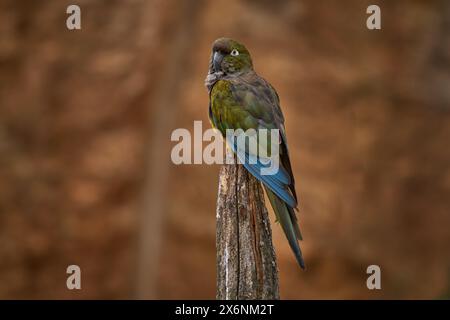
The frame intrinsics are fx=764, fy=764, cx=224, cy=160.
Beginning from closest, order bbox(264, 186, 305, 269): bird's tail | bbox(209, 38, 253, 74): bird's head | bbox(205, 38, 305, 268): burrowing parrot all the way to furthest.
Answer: bbox(264, 186, 305, 269): bird's tail → bbox(205, 38, 305, 268): burrowing parrot → bbox(209, 38, 253, 74): bird's head

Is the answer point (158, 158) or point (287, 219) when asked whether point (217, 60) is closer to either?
point (287, 219)

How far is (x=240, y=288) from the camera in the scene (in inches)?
173

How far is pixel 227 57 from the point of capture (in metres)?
6.03

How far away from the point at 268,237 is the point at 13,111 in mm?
5148

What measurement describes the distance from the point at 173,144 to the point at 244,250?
4.33 metres

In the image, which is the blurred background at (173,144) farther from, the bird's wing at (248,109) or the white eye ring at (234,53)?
the bird's wing at (248,109)

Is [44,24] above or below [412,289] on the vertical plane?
above

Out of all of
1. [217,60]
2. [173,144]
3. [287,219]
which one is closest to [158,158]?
[173,144]

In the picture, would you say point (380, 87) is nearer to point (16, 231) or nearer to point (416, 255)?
point (416, 255)

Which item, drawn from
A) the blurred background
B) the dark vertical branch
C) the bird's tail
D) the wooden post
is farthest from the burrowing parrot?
the dark vertical branch

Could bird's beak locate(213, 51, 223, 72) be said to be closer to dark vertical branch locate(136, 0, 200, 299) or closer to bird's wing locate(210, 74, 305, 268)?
bird's wing locate(210, 74, 305, 268)

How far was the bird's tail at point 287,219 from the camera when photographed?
4.65m

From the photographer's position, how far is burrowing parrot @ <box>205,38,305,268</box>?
4.86 meters

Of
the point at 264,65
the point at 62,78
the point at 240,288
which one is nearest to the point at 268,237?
the point at 240,288
